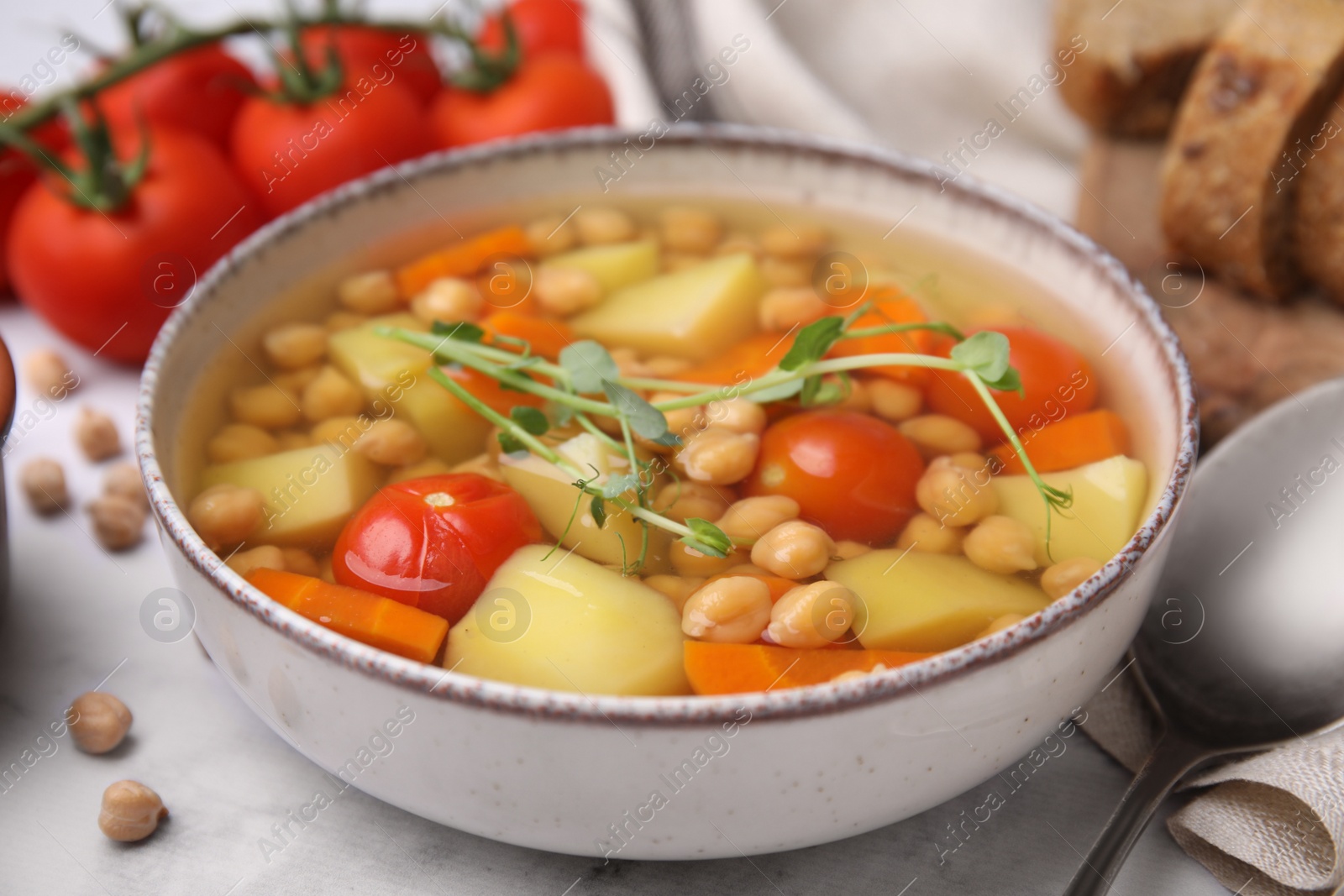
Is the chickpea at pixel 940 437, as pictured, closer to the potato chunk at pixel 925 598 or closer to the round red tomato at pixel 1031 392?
the round red tomato at pixel 1031 392

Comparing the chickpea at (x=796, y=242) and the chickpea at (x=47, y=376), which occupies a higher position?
the chickpea at (x=47, y=376)

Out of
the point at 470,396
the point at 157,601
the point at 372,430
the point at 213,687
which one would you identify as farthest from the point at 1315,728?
the point at 157,601

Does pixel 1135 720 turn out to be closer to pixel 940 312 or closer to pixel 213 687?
pixel 940 312

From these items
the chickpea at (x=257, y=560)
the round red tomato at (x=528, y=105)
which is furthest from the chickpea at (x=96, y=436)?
the round red tomato at (x=528, y=105)

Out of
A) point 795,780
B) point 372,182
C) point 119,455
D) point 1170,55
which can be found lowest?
point 1170,55

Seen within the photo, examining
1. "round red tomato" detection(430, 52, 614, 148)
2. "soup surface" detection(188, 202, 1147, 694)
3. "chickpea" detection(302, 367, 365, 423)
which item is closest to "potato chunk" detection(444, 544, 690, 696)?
"soup surface" detection(188, 202, 1147, 694)

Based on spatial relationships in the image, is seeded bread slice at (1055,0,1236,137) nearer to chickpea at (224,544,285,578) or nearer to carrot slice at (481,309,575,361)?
carrot slice at (481,309,575,361)
